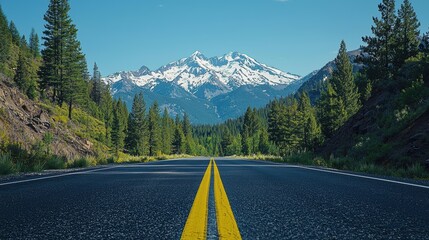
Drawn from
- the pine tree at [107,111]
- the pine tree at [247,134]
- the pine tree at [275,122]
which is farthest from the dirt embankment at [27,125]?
the pine tree at [247,134]

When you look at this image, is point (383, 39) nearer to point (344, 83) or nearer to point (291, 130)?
point (344, 83)

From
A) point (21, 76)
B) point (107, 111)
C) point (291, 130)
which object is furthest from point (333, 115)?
point (107, 111)

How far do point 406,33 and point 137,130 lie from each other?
5560 centimetres

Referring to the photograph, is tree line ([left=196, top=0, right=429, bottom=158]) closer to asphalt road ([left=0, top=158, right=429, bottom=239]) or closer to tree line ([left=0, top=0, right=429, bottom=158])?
tree line ([left=0, top=0, right=429, bottom=158])

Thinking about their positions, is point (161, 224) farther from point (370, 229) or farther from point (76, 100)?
point (76, 100)

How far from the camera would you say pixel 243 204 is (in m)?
4.20

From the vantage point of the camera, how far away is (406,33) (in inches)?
1654

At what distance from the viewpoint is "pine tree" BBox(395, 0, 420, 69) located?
3458 cm

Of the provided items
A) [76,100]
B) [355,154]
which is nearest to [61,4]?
[76,100]

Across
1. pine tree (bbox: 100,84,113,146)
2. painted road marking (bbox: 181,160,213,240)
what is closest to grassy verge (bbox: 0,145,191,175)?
painted road marking (bbox: 181,160,213,240)

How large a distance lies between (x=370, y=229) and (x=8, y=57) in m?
101

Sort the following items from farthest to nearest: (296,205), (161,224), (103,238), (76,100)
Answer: (76,100) < (296,205) < (161,224) < (103,238)

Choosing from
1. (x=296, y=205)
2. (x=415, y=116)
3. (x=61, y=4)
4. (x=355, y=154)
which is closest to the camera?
(x=296, y=205)

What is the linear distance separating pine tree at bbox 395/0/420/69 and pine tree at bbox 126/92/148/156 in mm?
52866
